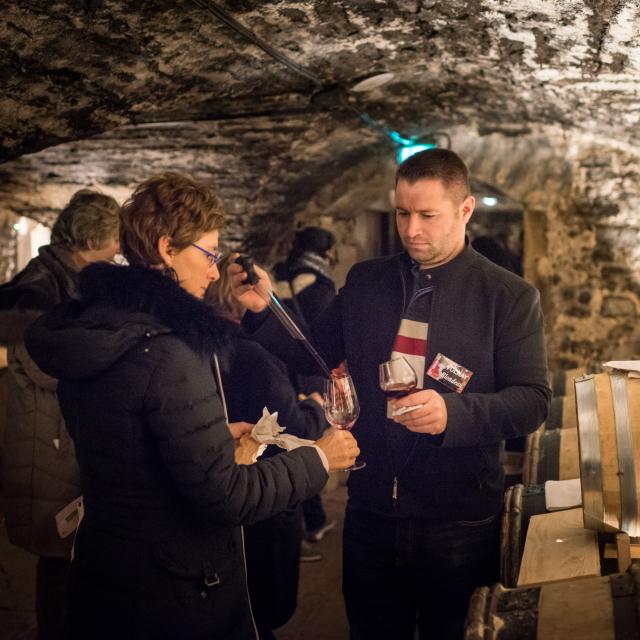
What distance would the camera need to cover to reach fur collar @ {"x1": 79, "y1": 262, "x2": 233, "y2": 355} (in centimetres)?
165

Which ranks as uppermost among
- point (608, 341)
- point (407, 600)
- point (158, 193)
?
Answer: point (158, 193)

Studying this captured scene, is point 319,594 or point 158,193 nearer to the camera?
point 158,193

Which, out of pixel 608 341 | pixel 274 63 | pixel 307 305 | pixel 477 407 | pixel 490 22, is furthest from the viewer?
pixel 608 341

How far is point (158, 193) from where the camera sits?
1.79 meters

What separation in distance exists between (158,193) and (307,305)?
2382mm

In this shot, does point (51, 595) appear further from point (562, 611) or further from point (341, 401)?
point (562, 611)

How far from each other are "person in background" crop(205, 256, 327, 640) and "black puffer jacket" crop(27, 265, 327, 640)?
2.66ft

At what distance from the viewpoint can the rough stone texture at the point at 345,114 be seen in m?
2.72

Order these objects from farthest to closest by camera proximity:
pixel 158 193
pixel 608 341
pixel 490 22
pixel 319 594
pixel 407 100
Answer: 1. pixel 608 341
2. pixel 407 100
3. pixel 319 594
4. pixel 490 22
5. pixel 158 193

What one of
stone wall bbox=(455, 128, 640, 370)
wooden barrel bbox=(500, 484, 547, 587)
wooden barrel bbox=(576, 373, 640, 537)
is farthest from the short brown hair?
stone wall bbox=(455, 128, 640, 370)

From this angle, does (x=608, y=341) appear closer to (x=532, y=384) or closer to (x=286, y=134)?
(x=286, y=134)

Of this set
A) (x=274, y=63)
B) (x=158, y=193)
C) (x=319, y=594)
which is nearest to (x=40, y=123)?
(x=274, y=63)

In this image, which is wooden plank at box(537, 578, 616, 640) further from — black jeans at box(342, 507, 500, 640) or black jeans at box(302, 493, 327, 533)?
black jeans at box(302, 493, 327, 533)

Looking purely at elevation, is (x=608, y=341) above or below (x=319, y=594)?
above
